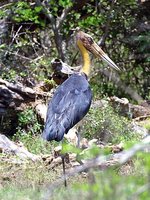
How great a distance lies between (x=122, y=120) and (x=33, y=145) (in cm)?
153

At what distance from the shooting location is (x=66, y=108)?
843 cm

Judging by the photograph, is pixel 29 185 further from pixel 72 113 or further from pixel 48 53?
pixel 48 53

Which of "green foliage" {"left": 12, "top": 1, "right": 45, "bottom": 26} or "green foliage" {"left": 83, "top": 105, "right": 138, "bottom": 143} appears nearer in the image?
"green foliage" {"left": 83, "top": 105, "right": 138, "bottom": 143}

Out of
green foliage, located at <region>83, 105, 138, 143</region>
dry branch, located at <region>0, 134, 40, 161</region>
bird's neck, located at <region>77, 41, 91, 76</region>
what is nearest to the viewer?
dry branch, located at <region>0, 134, 40, 161</region>

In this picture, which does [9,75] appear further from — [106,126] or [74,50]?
[74,50]

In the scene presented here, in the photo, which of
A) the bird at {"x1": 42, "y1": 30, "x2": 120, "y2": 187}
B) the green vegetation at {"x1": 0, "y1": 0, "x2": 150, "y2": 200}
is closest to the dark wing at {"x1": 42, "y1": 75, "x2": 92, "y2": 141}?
the bird at {"x1": 42, "y1": 30, "x2": 120, "y2": 187}

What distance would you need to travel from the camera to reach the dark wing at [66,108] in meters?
7.98

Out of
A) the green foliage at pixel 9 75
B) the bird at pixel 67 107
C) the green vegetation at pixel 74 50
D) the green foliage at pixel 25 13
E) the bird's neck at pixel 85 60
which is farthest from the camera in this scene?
the green foliage at pixel 25 13

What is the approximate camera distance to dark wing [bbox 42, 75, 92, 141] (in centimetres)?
798

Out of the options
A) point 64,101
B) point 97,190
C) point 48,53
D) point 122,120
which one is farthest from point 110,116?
point 97,190

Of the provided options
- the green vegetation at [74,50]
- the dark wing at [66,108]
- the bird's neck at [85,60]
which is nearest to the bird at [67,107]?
the dark wing at [66,108]

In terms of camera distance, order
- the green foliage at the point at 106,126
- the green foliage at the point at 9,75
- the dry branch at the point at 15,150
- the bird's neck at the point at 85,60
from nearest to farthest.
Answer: the dry branch at the point at 15,150, the bird's neck at the point at 85,60, the green foliage at the point at 106,126, the green foliage at the point at 9,75

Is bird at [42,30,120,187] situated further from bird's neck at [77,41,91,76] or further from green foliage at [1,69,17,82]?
green foliage at [1,69,17,82]

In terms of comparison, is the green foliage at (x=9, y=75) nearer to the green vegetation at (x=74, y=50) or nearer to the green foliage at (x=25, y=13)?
the green vegetation at (x=74, y=50)
